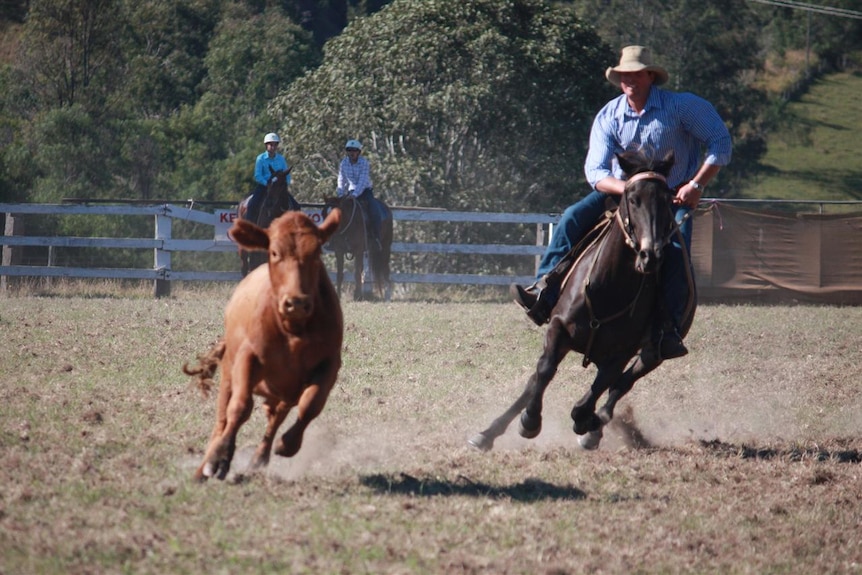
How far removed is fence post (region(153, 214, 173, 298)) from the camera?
2039 centimetres

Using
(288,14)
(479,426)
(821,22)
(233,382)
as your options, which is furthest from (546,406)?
(821,22)

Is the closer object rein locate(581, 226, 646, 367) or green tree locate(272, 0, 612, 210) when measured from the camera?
rein locate(581, 226, 646, 367)

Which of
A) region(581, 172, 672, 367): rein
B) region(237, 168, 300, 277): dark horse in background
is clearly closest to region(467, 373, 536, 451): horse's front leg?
region(581, 172, 672, 367): rein

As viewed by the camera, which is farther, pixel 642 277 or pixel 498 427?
pixel 498 427

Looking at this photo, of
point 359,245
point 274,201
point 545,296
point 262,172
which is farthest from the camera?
point 359,245

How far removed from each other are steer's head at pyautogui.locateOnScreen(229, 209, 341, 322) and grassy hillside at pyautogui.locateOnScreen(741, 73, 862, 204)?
1647 inches

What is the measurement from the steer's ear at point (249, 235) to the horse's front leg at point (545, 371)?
218 cm

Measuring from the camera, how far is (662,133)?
25.0 feet

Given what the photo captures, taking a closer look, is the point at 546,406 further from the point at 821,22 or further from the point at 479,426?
the point at 821,22

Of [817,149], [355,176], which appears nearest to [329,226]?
[355,176]

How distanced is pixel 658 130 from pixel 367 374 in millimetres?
3945

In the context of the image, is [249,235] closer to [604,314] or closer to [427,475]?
[427,475]

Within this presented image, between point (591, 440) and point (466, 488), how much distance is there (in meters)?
1.79

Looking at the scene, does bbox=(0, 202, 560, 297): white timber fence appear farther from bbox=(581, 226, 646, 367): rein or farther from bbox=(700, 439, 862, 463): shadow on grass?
bbox=(581, 226, 646, 367): rein
